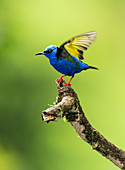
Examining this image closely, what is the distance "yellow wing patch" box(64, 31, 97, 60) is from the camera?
12.6ft

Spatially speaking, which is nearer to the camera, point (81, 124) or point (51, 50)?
point (81, 124)

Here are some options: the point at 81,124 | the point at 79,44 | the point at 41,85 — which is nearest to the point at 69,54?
the point at 79,44

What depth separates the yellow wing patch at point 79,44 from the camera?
384cm

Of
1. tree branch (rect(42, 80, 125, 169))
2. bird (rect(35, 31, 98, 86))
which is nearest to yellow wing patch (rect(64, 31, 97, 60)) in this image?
bird (rect(35, 31, 98, 86))

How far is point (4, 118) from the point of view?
27.1ft

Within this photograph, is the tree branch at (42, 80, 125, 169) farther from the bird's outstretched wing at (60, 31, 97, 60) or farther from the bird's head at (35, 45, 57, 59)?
the bird's outstretched wing at (60, 31, 97, 60)

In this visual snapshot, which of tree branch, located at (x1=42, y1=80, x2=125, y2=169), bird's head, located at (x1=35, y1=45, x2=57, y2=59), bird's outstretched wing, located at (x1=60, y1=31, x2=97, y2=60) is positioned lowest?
tree branch, located at (x1=42, y1=80, x2=125, y2=169)

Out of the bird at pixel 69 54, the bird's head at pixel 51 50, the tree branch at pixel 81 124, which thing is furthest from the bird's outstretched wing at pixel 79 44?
the tree branch at pixel 81 124

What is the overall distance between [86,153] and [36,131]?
4.39 ft

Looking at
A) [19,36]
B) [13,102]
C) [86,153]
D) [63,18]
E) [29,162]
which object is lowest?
[29,162]

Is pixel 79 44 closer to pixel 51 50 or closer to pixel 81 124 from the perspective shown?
pixel 51 50

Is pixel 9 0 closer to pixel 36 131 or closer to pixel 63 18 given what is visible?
pixel 63 18

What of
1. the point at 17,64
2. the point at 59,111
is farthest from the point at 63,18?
the point at 59,111

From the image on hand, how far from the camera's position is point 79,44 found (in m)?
3.95
